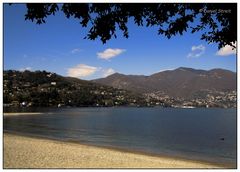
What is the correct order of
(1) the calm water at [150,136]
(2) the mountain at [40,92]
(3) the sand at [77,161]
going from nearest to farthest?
(3) the sand at [77,161]
(1) the calm water at [150,136]
(2) the mountain at [40,92]

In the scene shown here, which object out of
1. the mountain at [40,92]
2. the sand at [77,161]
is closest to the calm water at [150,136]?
the sand at [77,161]

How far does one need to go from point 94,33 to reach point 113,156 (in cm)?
1867

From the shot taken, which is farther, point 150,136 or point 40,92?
point 40,92

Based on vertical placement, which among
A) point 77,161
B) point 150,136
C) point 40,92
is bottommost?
point 150,136

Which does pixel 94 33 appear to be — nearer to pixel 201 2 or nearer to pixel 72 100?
pixel 201 2

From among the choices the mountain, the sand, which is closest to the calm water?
the sand

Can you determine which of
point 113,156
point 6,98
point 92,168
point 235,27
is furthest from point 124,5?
point 6,98

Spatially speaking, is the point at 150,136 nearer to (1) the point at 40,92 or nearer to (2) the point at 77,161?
(2) the point at 77,161

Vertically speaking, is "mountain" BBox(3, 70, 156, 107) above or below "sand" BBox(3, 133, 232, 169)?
above

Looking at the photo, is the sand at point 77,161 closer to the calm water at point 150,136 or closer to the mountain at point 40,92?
the calm water at point 150,136

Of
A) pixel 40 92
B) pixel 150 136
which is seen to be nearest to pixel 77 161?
pixel 150 136

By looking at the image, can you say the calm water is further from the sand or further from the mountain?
the mountain

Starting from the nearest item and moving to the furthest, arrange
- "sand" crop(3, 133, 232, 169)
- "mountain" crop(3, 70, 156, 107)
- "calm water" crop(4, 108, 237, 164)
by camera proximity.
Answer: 1. "sand" crop(3, 133, 232, 169)
2. "calm water" crop(4, 108, 237, 164)
3. "mountain" crop(3, 70, 156, 107)

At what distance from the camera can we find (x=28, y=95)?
14950cm
